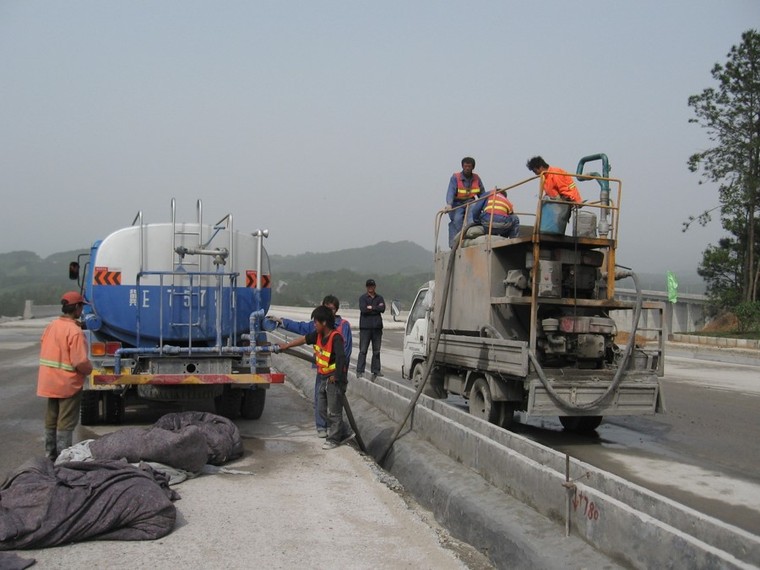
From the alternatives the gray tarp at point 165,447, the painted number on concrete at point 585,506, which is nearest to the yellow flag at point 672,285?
the gray tarp at point 165,447

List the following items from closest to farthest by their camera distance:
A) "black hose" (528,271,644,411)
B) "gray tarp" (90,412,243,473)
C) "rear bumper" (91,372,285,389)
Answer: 1. "gray tarp" (90,412,243,473)
2. "black hose" (528,271,644,411)
3. "rear bumper" (91,372,285,389)

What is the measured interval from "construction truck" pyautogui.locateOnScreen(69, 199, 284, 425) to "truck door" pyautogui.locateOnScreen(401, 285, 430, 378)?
338 centimetres

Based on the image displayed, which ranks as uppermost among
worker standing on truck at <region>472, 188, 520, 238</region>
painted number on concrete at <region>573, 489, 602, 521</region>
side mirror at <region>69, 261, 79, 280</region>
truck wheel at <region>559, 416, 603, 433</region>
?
worker standing on truck at <region>472, 188, 520, 238</region>

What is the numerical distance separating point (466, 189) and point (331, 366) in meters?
4.01

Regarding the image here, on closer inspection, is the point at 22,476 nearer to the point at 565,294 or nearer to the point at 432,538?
the point at 432,538

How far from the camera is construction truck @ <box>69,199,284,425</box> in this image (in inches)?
359

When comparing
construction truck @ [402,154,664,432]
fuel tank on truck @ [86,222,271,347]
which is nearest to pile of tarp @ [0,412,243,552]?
fuel tank on truck @ [86,222,271,347]

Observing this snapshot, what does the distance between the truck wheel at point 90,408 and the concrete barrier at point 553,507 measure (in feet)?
14.7

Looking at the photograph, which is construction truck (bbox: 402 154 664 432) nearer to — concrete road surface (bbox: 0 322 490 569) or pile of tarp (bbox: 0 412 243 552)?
concrete road surface (bbox: 0 322 490 569)

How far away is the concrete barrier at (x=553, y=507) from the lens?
3.71m

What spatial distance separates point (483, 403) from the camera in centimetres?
965

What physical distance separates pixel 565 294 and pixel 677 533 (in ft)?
19.5

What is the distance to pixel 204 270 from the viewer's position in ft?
32.0

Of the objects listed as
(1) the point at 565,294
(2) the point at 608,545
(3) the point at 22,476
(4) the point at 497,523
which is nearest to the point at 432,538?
(4) the point at 497,523
